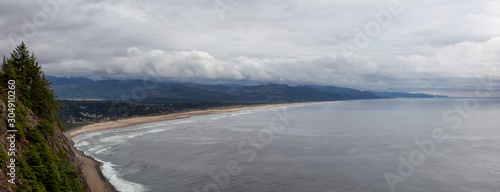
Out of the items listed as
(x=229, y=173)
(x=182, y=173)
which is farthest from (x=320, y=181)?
(x=182, y=173)

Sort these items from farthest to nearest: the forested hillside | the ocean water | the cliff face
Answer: the ocean water
the forested hillside
the cliff face

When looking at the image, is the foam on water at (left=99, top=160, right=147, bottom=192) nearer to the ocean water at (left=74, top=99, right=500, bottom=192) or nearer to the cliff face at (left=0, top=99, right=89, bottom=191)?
the ocean water at (left=74, top=99, right=500, bottom=192)

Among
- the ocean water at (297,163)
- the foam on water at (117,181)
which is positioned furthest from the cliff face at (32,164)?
the ocean water at (297,163)

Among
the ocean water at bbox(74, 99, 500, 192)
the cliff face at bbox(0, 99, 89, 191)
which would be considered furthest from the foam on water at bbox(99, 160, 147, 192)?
the cliff face at bbox(0, 99, 89, 191)

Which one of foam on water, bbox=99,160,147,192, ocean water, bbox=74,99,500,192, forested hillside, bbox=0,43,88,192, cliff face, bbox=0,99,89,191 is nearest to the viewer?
cliff face, bbox=0,99,89,191

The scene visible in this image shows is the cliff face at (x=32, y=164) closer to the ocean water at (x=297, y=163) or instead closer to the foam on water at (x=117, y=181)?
the foam on water at (x=117, y=181)

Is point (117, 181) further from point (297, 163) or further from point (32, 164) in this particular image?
point (297, 163)

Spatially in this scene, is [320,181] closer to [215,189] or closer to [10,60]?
[215,189]

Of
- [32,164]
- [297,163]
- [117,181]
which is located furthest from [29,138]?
[297,163]

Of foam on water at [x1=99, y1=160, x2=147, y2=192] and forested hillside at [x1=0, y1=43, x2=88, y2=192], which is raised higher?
forested hillside at [x1=0, y1=43, x2=88, y2=192]
